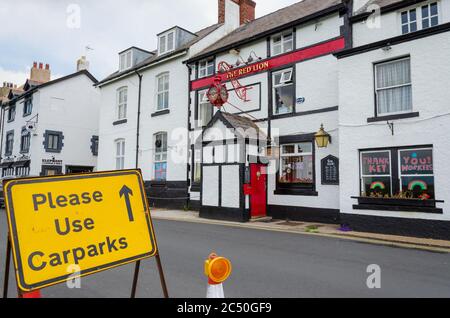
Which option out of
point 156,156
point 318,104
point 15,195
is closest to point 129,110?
point 156,156

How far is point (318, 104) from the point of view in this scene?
12.0 meters

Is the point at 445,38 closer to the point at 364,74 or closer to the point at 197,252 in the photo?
the point at 364,74

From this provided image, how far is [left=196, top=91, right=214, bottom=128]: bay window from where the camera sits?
15.9 meters

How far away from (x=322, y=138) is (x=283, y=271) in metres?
6.54

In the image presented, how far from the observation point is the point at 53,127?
979 inches

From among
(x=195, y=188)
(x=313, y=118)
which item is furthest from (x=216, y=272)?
(x=195, y=188)

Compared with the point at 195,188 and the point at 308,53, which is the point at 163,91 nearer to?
the point at 195,188

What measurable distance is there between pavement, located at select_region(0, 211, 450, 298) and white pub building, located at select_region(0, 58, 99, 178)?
17.3 metres

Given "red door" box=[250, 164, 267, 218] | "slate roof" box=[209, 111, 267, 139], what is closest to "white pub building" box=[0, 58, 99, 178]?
"slate roof" box=[209, 111, 267, 139]

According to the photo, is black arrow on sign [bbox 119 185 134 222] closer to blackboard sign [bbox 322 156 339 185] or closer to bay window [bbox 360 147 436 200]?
bay window [bbox 360 147 436 200]

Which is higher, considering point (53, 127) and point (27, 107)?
point (27, 107)

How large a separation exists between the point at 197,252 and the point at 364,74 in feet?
25.0

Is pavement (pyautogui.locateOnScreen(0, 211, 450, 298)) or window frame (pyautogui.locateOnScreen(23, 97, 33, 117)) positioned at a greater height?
window frame (pyautogui.locateOnScreen(23, 97, 33, 117))
